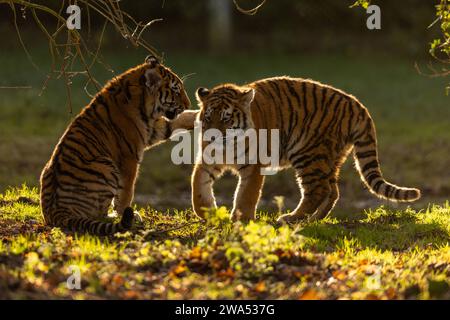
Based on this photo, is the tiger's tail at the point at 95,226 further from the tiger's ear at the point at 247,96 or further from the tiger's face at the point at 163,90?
the tiger's ear at the point at 247,96

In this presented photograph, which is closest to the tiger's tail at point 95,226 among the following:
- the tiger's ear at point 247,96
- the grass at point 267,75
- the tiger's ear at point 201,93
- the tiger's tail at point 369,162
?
the tiger's ear at point 201,93

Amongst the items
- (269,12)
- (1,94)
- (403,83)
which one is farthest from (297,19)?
(1,94)

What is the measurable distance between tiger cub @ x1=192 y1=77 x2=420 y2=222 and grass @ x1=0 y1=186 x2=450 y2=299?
1.14m

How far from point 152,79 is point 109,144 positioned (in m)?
0.76

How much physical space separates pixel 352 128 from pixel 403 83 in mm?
18112

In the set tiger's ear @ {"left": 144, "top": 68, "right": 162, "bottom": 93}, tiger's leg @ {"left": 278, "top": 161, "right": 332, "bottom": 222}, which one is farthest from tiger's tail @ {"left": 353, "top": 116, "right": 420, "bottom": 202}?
tiger's ear @ {"left": 144, "top": 68, "right": 162, "bottom": 93}

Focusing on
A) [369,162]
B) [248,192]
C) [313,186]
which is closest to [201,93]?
[248,192]

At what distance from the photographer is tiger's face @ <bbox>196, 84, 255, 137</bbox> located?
9.07 meters

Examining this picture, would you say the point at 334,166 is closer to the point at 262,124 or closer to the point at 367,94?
the point at 262,124

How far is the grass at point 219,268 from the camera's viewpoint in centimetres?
625

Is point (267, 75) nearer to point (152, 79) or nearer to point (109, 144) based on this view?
point (152, 79)

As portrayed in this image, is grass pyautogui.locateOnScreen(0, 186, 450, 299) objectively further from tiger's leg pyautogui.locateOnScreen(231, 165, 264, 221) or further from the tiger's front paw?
the tiger's front paw

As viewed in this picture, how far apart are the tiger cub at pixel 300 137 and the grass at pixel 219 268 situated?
114 centimetres

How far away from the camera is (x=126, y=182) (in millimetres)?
8781
